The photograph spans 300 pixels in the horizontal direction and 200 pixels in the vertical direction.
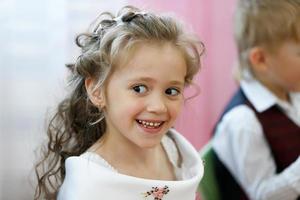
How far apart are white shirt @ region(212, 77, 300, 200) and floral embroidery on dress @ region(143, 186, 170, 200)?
14.4 inches

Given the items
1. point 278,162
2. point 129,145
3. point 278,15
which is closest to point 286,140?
point 278,162

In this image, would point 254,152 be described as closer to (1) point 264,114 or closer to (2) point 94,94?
(1) point 264,114

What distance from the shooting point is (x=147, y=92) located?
875mm

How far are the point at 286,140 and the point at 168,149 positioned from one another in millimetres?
333

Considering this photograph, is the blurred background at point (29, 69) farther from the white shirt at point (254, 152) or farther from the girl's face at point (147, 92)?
the girl's face at point (147, 92)

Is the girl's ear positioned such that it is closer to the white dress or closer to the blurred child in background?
the white dress

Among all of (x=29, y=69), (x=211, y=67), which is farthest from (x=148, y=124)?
(x=211, y=67)

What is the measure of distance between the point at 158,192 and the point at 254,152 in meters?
0.40

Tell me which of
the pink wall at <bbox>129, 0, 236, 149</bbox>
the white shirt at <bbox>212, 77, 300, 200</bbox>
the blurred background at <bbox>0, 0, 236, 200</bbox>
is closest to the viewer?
the white shirt at <bbox>212, 77, 300, 200</bbox>

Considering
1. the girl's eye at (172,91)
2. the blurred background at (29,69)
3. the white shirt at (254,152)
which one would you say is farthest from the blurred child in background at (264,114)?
the girl's eye at (172,91)

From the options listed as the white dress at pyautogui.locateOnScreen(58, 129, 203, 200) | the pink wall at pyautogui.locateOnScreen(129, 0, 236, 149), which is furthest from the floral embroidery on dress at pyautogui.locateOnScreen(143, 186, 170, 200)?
the pink wall at pyautogui.locateOnScreen(129, 0, 236, 149)

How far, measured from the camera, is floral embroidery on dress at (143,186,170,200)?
35.4 inches

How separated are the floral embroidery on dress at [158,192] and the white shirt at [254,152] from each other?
37 cm

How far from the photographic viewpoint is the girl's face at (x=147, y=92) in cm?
87
